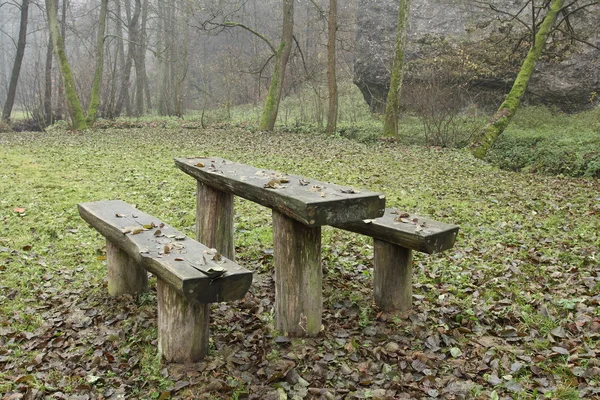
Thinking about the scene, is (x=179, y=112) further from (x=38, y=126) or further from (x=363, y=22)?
(x=363, y=22)

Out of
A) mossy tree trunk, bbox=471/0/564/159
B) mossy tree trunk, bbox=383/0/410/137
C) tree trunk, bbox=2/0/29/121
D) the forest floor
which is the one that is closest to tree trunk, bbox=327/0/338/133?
mossy tree trunk, bbox=383/0/410/137

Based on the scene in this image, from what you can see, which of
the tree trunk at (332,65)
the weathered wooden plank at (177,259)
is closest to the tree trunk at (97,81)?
the tree trunk at (332,65)

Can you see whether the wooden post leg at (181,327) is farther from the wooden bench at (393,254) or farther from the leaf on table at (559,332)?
the leaf on table at (559,332)

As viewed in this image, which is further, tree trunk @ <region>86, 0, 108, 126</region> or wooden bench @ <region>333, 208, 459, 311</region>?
tree trunk @ <region>86, 0, 108, 126</region>

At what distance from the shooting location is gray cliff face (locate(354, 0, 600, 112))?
1797 centimetres

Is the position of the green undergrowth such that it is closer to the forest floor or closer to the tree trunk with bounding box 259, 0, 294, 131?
the forest floor

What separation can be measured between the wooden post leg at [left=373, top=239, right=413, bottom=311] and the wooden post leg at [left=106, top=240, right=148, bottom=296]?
6.48 feet

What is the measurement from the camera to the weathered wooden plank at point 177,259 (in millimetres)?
2855

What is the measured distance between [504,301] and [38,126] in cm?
2082

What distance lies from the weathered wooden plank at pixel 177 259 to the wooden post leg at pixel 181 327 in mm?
196

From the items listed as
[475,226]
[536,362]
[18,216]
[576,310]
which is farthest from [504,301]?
[18,216]

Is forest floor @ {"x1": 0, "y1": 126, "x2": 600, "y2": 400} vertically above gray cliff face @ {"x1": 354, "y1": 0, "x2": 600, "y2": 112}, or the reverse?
gray cliff face @ {"x1": 354, "y1": 0, "x2": 600, "y2": 112}

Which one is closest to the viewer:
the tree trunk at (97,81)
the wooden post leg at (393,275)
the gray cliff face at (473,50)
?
the wooden post leg at (393,275)

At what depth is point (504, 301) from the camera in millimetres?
4133
